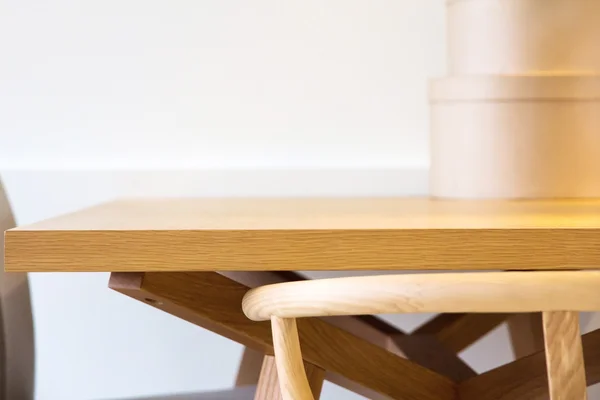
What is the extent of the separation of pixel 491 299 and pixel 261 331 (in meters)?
0.34

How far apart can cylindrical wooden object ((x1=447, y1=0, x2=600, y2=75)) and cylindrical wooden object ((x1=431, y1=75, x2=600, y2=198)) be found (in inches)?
1.9

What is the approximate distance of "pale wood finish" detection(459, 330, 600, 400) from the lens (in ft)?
2.92

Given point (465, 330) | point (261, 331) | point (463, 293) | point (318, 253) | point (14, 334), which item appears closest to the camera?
point (463, 293)

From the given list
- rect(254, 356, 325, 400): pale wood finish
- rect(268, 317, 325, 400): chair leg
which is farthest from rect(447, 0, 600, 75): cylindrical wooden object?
rect(268, 317, 325, 400): chair leg

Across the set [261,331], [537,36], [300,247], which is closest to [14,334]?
[261,331]

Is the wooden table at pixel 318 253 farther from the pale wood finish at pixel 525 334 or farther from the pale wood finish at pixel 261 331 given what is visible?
the pale wood finish at pixel 525 334

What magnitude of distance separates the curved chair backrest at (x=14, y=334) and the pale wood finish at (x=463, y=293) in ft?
1.93

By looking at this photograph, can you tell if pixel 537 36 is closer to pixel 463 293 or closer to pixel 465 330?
pixel 465 330

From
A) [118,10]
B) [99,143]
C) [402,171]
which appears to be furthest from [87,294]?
[402,171]

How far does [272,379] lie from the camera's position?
83cm

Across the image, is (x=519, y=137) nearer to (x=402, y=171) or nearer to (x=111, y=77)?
(x=402, y=171)

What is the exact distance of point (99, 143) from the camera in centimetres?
140

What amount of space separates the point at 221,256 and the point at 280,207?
0.37m

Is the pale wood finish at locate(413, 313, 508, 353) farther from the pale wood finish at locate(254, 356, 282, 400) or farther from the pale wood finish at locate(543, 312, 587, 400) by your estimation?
the pale wood finish at locate(543, 312, 587, 400)
